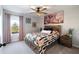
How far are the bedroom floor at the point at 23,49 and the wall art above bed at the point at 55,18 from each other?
38 cm

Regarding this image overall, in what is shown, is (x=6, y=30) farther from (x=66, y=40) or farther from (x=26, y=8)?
(x=66, y=40)

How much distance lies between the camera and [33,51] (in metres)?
1.39

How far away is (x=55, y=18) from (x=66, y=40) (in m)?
0.38

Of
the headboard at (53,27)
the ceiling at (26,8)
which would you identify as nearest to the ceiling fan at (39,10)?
the ceiling at (26,8)

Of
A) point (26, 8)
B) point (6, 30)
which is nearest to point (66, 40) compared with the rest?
point (26, 8)

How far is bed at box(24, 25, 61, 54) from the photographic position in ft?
4.48

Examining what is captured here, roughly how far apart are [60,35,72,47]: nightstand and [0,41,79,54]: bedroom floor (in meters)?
0.06

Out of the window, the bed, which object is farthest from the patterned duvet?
the window

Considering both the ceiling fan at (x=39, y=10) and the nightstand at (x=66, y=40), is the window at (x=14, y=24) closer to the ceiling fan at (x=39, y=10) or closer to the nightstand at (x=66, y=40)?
the ceiling fan at (x=39, y=10)

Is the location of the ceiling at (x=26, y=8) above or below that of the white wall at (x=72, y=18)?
above

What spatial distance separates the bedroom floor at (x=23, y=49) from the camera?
135 cm
